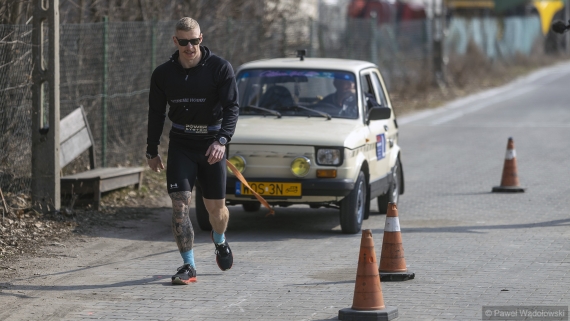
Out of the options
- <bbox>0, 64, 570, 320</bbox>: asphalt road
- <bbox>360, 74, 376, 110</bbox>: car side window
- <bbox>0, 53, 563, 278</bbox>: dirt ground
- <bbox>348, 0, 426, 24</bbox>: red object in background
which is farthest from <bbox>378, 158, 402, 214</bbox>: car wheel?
<bbox>348, 0, 426, 24</bbox>: red object in background

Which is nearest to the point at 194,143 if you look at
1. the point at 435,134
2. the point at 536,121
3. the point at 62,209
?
the point at 62,209

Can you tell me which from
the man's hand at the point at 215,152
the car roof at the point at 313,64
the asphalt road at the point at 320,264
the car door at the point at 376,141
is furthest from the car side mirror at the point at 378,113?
the man's hand at the point at 215,152

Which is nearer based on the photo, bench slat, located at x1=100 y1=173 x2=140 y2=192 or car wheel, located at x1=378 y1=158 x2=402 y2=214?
bench slat, located at x1=100 y1=173 x2=140 y2=192

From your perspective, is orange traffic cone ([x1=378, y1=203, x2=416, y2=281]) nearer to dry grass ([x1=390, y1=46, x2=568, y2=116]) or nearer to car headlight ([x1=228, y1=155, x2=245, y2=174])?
car headlight ([x1=228, y1=155, x2=245, y2=174])

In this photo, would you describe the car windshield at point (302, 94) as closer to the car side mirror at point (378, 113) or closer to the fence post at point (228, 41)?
the car side mirror at point (378, 113)

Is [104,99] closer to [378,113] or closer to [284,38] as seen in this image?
[378,113]

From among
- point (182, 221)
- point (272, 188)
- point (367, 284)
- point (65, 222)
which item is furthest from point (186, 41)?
point (65, 222)

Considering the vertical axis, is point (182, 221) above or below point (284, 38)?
below

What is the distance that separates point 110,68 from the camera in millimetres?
13844

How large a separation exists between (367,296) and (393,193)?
5.25 metres

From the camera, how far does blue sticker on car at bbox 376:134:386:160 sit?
1086 centimetres

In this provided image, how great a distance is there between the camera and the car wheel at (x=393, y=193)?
1152 cm

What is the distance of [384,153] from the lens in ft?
36.6

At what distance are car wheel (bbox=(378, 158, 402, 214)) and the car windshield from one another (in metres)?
1.26
